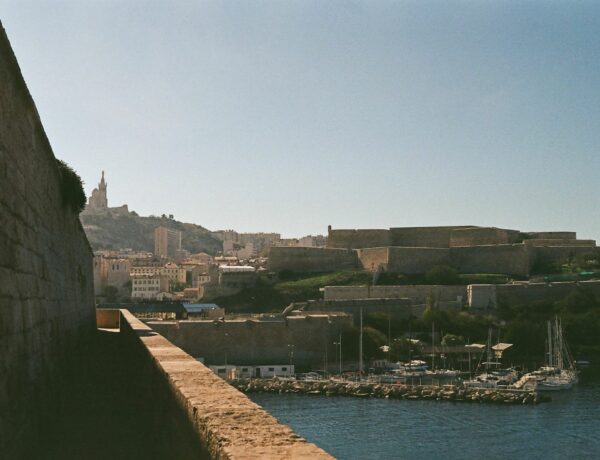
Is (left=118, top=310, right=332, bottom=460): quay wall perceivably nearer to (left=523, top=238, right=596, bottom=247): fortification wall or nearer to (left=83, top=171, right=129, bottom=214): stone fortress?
(left=523, top=238, right=596, bottom=247): fortification wall

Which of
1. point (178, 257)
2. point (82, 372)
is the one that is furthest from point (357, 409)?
point (178, 257)

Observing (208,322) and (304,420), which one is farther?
(208,322)

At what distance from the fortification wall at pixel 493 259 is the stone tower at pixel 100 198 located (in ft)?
346

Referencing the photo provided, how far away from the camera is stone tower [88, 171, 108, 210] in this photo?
470 feet

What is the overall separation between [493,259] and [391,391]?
76.5 feet

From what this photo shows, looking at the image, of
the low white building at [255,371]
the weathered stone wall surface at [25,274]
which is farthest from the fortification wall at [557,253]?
the weathered stone wall surface at [25,274]

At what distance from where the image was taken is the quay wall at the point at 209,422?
6.07 feet

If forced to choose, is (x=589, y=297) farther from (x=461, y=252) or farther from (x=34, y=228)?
(x=34, y=228)

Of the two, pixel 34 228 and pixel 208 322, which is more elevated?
pixel 34 228

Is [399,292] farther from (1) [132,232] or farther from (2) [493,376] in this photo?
(1) [132,232]

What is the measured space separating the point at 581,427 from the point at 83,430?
20.6 metres

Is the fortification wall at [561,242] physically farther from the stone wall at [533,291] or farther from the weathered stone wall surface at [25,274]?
the weathered stone wall surface at [25,274]

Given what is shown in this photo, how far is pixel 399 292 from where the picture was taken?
42.5 metres

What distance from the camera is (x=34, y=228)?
4.00 m
